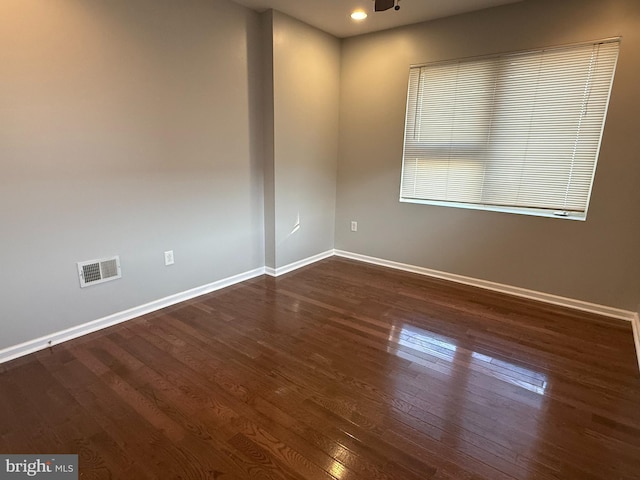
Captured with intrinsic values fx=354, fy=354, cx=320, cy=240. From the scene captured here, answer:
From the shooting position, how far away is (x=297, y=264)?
13.0ft

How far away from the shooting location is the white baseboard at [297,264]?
371 centimetres

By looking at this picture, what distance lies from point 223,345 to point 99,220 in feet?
3.95

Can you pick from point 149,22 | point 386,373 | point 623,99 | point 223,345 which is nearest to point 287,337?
point 223,345

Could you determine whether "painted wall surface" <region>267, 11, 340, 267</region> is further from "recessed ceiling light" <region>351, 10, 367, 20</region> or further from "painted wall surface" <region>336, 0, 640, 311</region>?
"recessed ceiling light" <region>351, 10, 367, 20</region>

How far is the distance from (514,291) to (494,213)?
754 millimetres

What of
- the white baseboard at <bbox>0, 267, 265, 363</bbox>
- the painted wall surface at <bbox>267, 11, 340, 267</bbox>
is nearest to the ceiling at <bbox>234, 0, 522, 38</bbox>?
the painted wall surface at <bbox>267, 11, 340, 267</bbox>

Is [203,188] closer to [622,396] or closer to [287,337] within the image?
[287,337]

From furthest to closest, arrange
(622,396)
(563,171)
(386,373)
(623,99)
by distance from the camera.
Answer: (563,171)
(623,99)
(386,373)
(622,396)

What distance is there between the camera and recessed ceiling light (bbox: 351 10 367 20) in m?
3.12

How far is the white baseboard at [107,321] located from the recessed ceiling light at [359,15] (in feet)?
8.58

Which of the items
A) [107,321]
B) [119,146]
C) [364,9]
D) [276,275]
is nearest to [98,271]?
[107,321]

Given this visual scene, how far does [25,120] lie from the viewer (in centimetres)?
202

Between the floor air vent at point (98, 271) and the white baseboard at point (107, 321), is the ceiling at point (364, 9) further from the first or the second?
the white baseboard at point (107, 321)

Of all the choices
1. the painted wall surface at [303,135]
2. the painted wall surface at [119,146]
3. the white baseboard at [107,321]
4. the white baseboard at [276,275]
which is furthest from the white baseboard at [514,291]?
the painted wall surface at [119,146]
